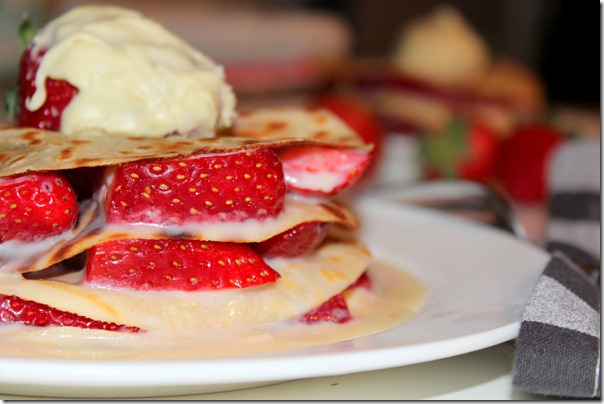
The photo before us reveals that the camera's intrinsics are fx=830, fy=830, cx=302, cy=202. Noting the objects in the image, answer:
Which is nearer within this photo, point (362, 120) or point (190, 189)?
point (190, 189)

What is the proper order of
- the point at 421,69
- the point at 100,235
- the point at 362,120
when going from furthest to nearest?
the point at 421,69
the point at 362,120
the point at 100,235

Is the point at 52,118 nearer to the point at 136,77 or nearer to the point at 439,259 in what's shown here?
the point at 136,77

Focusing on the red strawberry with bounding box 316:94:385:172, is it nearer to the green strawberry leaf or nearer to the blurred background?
the blurred background

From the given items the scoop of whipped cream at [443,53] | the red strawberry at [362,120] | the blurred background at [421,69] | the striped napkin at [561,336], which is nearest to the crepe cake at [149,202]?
the striped napkin at [561,336]

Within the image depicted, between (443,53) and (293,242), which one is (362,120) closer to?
(443,53)

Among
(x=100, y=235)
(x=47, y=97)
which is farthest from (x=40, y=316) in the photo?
(x=47, y=97)

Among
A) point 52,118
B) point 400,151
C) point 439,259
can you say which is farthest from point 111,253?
point 400,151

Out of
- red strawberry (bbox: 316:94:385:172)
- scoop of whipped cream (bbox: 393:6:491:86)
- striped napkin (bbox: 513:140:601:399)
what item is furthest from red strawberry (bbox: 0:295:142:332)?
scoop of whipped cream (bbox: 393:6:491:86)
